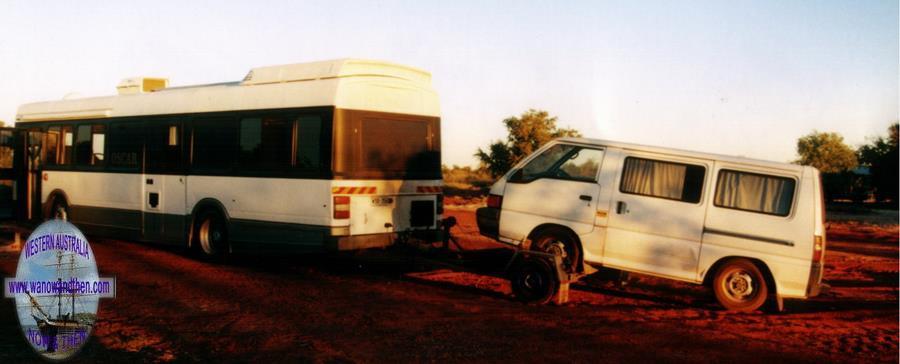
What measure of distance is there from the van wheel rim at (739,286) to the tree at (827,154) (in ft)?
162

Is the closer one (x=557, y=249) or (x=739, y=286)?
(x=739, y=286)

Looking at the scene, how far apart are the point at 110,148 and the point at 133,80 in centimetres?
151

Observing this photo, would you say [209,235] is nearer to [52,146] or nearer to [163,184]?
[163,184]

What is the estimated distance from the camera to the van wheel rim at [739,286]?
9477 mm

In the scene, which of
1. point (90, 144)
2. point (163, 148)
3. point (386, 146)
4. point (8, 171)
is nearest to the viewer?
point (386, 146)

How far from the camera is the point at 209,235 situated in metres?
12.9

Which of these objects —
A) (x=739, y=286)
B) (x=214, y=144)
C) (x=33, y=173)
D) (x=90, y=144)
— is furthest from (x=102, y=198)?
(x=739, y=286)

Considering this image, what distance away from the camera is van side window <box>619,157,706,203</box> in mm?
9562

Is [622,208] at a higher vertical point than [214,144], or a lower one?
lower

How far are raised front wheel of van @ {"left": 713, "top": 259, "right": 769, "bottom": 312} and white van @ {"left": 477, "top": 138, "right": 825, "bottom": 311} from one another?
1cm

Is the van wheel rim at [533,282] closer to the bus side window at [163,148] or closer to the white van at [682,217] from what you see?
the white van at [682,217]

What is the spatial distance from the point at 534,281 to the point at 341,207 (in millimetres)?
3042

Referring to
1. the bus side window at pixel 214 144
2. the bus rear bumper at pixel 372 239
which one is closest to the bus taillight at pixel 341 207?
the bus rear bumper at pixel 372 239

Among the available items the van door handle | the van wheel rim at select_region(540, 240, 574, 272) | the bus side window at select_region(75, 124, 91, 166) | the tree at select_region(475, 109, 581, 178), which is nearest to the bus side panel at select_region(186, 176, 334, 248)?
the van wheel rim at select_region(540, 240, 574, 272)
